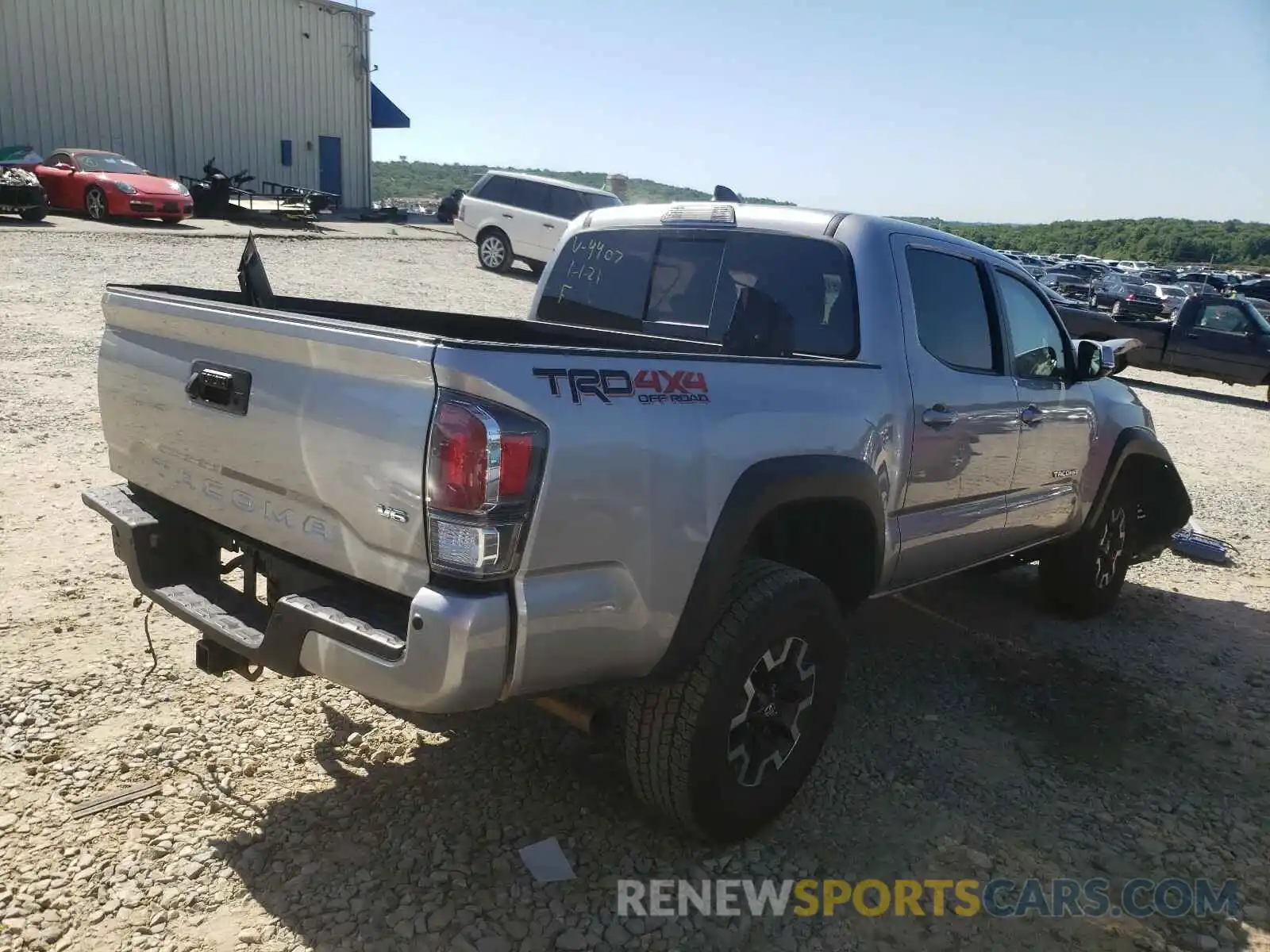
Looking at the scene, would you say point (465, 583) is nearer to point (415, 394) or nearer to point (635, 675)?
point (415, 394)

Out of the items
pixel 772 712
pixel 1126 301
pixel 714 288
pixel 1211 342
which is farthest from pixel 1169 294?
pixel 772 712

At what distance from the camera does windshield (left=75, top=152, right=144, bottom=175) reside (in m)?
18.7

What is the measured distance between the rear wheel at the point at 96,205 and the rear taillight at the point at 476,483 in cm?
1925

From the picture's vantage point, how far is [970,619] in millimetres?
5297

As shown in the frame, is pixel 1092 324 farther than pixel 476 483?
Yes

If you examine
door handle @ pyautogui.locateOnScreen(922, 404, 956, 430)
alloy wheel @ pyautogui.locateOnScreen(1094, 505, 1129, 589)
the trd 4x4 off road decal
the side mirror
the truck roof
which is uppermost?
the truck roof

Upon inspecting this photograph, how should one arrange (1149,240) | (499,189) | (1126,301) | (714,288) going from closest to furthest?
(714,288)
(499,189)
(1126,301)
(1149,240)

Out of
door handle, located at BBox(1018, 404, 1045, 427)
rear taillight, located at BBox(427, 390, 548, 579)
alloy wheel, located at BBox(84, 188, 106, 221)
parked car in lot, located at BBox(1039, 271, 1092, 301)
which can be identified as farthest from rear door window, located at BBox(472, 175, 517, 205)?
rear taillight, located at BBox(427, 390, 548, 579)

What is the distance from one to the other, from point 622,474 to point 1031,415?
2.69 meters

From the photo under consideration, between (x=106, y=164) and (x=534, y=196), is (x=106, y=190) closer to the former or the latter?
(x=106, y=164)

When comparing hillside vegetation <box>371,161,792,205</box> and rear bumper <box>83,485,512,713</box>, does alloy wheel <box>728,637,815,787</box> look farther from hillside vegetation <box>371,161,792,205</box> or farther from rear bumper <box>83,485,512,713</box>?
hillside vegetation <box>371,161,792,205</box>

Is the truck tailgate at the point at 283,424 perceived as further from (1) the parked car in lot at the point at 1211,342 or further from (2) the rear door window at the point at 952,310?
(1) the parked car in lot at the point at 1211,342

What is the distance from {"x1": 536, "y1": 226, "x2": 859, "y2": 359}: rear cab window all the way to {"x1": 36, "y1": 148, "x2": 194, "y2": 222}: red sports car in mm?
16730

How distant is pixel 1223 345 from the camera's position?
52.1 ft
